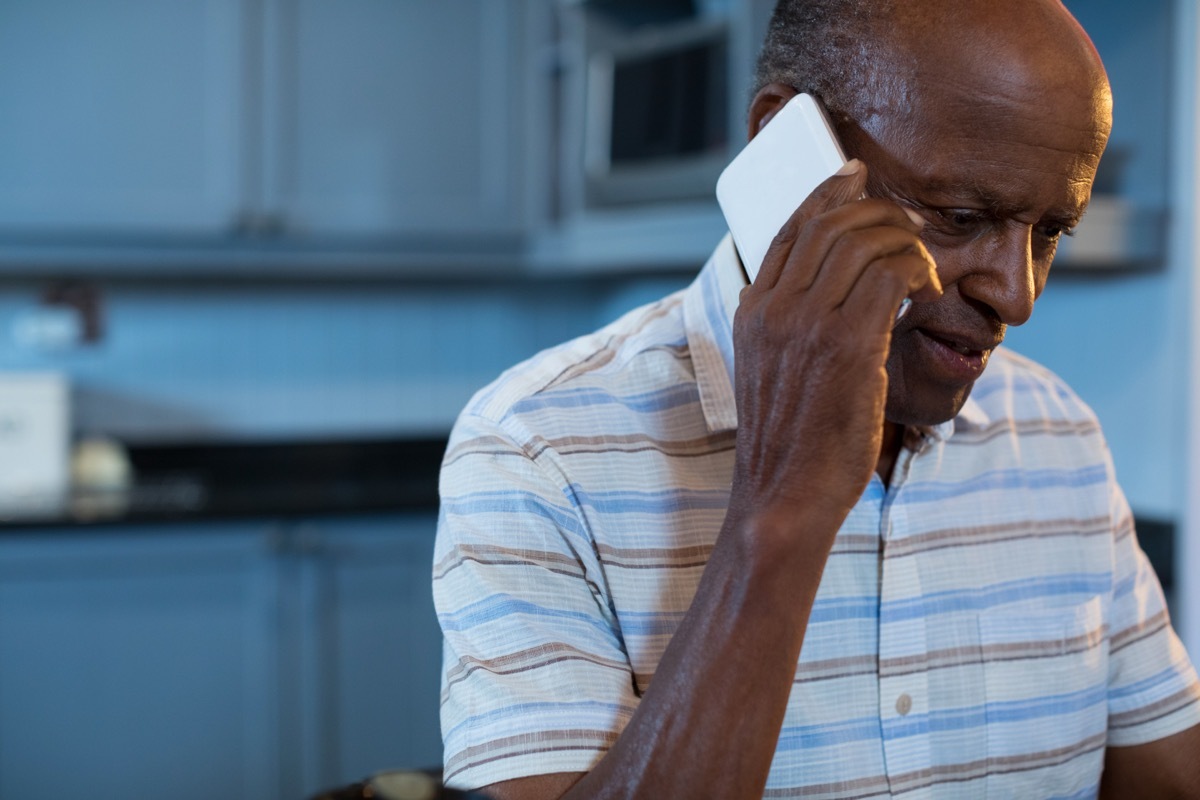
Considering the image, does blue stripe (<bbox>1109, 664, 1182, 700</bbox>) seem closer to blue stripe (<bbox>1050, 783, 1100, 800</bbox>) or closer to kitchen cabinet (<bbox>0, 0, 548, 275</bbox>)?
blue stripe (<bbox>1050, 783, 1100, 800</bbox>)

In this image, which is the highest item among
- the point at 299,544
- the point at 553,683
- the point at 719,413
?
the point at 719,413

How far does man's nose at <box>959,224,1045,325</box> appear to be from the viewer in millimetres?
833

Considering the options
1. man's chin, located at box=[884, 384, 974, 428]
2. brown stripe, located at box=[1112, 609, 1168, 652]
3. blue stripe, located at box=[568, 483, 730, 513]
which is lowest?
brown stripe, located at box=[1112, 609, 1168, 652]

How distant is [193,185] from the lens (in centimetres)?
274

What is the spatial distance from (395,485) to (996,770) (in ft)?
7.13

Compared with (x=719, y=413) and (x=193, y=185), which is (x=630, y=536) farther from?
(x=193, y=185)

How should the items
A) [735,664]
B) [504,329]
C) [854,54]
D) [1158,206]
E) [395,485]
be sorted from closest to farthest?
[735,664]
[854,54]
[1158,206]
[395,485]
[504,329]

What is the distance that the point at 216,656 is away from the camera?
252 centimetres

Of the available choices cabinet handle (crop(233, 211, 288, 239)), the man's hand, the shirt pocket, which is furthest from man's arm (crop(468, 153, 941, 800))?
cabinet handle (crop(233, 211, 288, 239))

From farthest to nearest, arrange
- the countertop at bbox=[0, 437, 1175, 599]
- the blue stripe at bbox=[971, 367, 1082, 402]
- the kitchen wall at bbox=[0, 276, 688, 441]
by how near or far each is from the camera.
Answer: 1. the kitchen wall at bbox=[0, 276, 688, 441]
2. the countertop at bbox=[0, 437, 1175, 599]
3. the blue stripe at bbox=[971, 367, 1082, 402]

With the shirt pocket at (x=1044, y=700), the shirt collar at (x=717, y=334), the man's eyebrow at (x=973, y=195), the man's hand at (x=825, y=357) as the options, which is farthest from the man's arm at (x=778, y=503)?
the shirt pocket at (x=1044, y=700)

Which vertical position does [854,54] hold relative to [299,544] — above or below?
above

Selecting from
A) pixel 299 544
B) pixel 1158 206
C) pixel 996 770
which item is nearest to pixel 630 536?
pixel 996 770

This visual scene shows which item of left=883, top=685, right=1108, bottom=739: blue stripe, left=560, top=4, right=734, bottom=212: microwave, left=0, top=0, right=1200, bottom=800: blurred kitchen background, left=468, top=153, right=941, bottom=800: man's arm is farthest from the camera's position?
left=560, top=4, right=734, bottom=212: microwave
